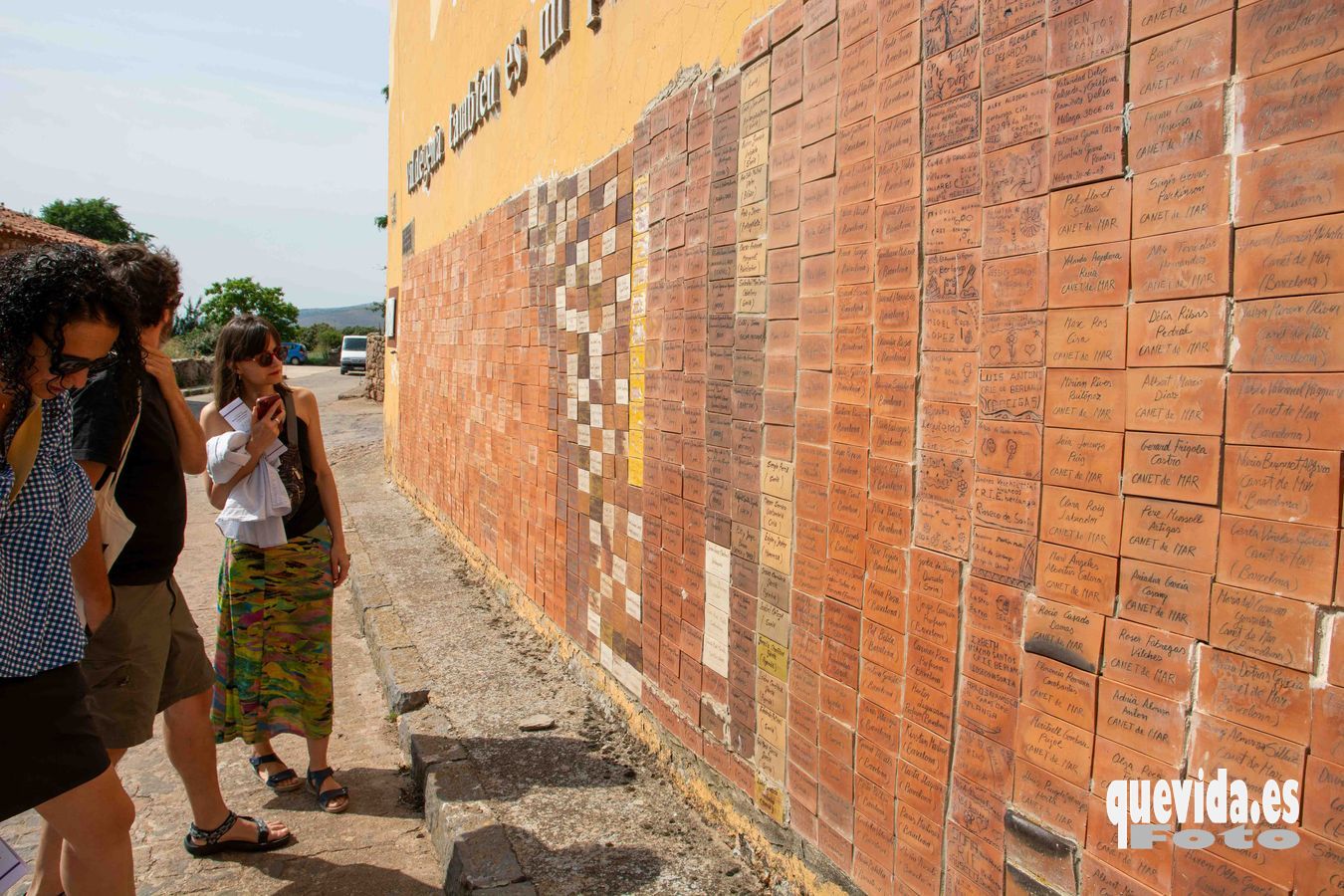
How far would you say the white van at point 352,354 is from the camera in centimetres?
4097

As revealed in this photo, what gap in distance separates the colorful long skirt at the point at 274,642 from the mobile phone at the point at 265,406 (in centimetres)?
50

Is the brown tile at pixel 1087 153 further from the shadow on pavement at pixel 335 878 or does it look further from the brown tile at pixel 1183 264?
the shadow on pavement at pixel 335 878

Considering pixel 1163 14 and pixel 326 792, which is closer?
pixel 1163 14

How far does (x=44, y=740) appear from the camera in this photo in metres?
1.99

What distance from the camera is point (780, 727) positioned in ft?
8.83

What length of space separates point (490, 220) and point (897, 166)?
444 centimetres

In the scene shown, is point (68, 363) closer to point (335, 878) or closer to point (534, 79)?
point (335, 878)

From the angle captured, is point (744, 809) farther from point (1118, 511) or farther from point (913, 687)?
point (1118, 511)

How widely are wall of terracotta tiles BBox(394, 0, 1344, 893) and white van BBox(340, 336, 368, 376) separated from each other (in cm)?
3979

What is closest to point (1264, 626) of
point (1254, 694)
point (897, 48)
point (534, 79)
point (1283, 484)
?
point (1254, 694)

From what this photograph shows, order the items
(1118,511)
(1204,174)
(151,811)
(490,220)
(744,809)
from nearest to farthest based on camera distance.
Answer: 1. (1204,174)
2. (1118,511)
3. (744,809)
4. (151,811)
5. (490,220)

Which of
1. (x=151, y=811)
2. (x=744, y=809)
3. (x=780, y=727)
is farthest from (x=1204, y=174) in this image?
(x=151, y=811)

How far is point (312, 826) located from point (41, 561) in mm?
1851

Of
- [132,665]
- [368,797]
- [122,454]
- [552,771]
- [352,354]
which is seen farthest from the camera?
[352,354]
